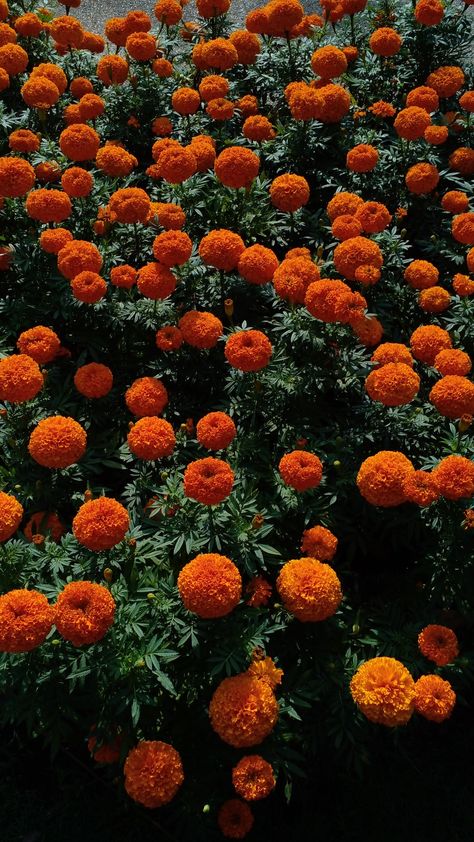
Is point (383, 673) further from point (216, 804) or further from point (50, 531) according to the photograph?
point (50, 531)

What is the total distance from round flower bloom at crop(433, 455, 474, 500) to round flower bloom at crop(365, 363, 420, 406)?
0.41m

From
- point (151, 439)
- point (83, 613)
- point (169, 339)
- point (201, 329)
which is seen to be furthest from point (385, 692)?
point (169, 339)

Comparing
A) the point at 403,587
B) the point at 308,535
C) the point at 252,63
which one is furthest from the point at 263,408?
the point at 252,63

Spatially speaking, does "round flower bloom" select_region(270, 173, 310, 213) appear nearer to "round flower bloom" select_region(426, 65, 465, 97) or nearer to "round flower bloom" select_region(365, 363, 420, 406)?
"round flower bloom" select_region(365, 363, 420, 406)

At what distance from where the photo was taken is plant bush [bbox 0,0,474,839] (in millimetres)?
2693

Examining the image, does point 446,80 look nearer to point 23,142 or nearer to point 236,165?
point 236,165

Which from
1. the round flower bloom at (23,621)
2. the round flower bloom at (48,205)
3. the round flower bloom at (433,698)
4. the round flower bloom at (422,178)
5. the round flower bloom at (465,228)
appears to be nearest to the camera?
the round flower bloom at (23,621)

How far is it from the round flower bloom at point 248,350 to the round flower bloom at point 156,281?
21.5 inches

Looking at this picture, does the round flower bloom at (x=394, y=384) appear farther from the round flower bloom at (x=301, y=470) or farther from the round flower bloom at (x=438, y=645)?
the round flower bloom at (x=438, y=645)

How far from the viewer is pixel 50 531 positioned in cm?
311

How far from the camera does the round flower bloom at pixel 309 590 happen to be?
8.83ft

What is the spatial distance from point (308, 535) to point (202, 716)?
808 mm

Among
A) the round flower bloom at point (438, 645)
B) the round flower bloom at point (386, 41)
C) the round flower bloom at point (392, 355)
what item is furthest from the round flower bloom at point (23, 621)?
the round flower bloom at point (386, 41)

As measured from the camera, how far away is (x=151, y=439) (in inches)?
119
